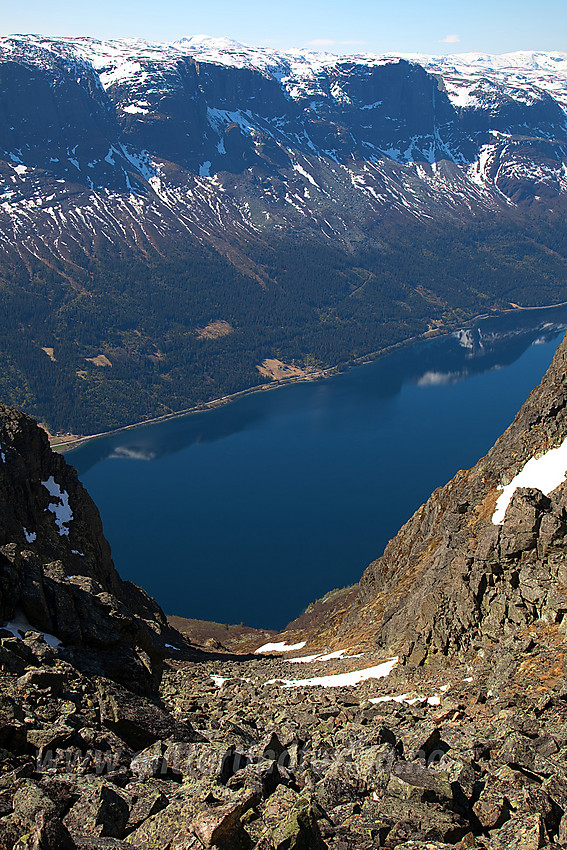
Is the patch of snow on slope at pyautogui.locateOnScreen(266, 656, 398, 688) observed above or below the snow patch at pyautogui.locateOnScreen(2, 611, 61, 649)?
below

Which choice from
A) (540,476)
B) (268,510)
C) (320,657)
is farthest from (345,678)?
(268,510)

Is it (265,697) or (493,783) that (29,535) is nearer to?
(265,697)

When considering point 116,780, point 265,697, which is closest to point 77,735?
point 116,780

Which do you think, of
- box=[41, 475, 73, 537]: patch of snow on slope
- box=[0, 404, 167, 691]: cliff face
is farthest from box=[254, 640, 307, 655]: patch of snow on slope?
box=[41, 475, 73, 537]: patch of snow on slope

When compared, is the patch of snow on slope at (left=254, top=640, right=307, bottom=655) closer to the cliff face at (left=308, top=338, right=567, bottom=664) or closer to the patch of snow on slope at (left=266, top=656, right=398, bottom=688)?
the cliff face at (left=308, top=338, right=567, bottom=664)

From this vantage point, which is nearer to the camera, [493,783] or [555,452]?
[493,783]
